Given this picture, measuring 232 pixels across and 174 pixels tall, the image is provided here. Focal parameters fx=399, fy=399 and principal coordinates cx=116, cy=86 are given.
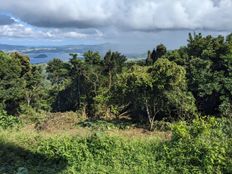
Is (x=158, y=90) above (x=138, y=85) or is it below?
below

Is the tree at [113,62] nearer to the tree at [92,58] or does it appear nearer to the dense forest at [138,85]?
the dense forest at [138,85]

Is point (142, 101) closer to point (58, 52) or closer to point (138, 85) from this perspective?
point (138, 85)

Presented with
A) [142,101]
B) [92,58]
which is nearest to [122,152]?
[142,101]

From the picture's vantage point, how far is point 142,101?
19734 mm

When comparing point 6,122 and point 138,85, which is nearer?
point 6,122

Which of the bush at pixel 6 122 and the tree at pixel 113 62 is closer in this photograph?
the bush at pixel 6 122

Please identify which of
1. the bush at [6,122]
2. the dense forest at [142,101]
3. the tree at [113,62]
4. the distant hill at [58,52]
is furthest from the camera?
the distant hill at [58,52]

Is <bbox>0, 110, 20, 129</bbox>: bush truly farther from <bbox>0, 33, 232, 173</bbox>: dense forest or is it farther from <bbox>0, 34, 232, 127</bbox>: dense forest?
<bbox>0, 34, 232, 127</bbox>: dense forest

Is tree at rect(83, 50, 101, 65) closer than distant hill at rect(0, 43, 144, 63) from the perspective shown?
Yes

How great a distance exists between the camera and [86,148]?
329 inches

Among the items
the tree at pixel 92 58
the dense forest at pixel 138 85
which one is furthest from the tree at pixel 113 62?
the tree at pixel 92 58

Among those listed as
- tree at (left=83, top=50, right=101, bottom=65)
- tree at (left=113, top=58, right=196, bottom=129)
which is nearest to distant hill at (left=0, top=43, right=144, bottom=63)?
tree at (left=83, top=50, right=101, bottom=65)

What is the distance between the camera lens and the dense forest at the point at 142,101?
26.2 ft

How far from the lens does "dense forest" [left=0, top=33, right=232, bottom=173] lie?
799 centimetres
